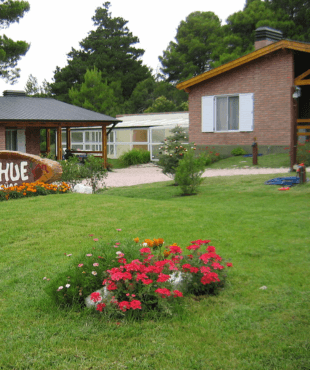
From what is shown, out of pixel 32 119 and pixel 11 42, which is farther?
pixel 11 42

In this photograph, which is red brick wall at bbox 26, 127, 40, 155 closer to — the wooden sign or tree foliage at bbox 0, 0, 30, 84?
tree foliage at bbox 0, 0, 30, 84

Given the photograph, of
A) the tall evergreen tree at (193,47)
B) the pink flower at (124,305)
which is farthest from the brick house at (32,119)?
the tall evergreen tree at (193,47)

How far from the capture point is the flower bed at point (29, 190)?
9857 millimetres

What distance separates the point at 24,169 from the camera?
10820 millimetres

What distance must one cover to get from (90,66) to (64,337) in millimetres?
47366

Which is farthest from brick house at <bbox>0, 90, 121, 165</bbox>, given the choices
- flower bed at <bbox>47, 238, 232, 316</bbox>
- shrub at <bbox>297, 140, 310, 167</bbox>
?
flower bed at <bbox>47, 238, 232, 316</bbox>

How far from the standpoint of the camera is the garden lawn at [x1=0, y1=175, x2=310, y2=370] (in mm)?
3031

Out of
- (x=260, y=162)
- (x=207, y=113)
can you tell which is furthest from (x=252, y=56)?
(x=260, y=162)

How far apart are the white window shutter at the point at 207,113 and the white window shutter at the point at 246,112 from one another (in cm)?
136

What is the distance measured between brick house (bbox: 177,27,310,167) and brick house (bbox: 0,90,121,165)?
455 centimetres

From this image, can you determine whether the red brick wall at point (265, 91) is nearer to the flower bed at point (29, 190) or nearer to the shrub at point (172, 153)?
the shrub at point (172, 153)

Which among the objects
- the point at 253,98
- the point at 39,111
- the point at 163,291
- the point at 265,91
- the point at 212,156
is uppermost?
the point at 265,91

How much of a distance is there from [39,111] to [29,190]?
11.1m

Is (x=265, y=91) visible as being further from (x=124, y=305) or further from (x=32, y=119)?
(x=124, y=305)
